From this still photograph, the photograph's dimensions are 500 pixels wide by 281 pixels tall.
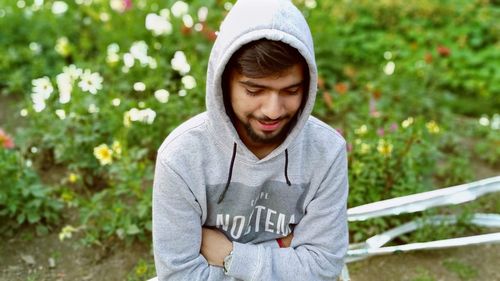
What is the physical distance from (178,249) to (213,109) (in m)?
0.48

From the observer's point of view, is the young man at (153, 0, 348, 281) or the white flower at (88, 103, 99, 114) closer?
the young man at (153, 0, 348, 281)

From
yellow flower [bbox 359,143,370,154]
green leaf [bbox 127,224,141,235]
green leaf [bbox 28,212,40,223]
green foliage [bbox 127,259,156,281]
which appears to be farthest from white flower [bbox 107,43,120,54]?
yellow flower [bbox 359,143,370,154]

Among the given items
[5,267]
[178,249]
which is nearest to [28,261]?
[5,267]

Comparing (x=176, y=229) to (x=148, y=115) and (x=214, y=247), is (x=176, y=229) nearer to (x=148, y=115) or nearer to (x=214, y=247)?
(x=214, y=247)

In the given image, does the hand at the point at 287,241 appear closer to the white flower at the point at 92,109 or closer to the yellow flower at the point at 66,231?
the yellow flower at the point at 66,231

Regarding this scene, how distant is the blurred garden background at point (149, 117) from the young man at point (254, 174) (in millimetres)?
775

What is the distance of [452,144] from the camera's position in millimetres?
3941

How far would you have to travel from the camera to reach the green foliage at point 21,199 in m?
2.93

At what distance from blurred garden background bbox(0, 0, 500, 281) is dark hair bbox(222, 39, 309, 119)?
1.33m

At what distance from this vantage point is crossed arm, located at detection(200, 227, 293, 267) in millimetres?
2127

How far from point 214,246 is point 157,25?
7.47 feet

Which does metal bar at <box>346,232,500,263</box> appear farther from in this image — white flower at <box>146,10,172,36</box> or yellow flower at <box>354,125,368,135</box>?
white flower at <box>146,10,172,36</box>

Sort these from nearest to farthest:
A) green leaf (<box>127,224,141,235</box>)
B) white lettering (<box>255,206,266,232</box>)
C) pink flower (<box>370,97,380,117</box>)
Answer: white lettering (<box>255,206,266,232</box>) < green leaf (<box>127,224,141,235</box>) < pink flower (<box>370,97,380,117</box>)

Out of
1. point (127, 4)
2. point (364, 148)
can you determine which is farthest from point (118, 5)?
point (364, 148)
